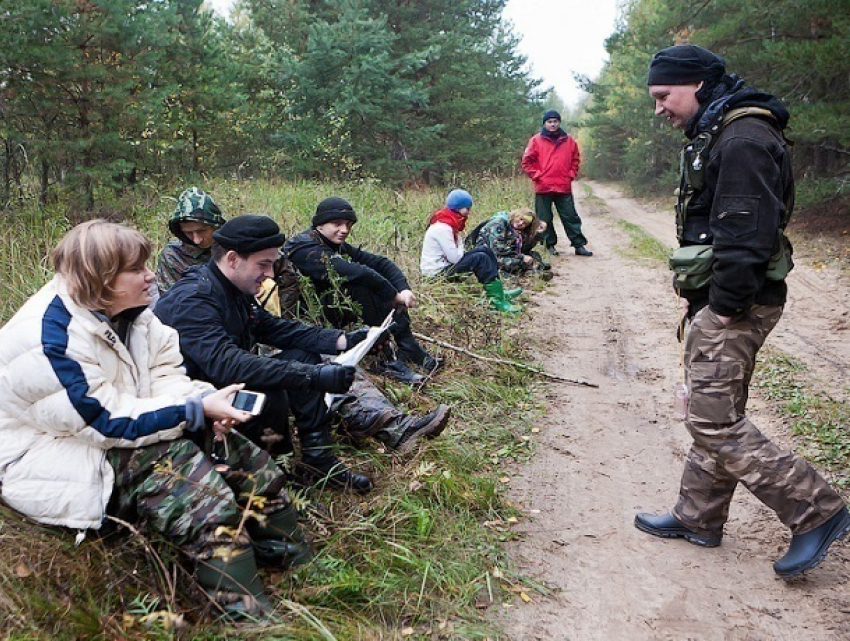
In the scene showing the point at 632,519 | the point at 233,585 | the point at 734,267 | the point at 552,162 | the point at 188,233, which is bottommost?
the point at 632,519


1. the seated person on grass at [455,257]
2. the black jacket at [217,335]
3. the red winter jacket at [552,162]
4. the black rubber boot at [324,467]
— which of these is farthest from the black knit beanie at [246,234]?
the red winter jacket at [552,162]

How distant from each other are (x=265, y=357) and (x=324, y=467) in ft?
2.21

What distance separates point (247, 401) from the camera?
2.39 meters

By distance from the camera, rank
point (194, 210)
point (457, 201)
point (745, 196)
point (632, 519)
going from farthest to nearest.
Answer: point (457, 201) < point (194, 210) < point (632, 519) < point (745, 196)

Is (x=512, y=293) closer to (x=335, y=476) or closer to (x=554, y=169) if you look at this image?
(x=554, y=169)

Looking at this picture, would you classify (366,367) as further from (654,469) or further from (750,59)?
(750,59)

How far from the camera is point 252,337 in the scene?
10.9ft

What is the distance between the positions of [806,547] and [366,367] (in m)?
2.90

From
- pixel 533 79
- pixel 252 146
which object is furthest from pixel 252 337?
pixel 533 79

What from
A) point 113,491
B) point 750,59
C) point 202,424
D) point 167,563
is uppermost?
point 750,59

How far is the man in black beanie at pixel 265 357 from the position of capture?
2.81 metres

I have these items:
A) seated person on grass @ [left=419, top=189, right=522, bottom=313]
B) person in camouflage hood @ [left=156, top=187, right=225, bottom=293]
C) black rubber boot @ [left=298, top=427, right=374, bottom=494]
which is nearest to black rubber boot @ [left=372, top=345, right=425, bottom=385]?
black rubber boot @ [left=298, top=427, right=374, bottom=494]

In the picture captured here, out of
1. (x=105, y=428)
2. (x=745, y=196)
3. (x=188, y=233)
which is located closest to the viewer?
(x=105, y=428)

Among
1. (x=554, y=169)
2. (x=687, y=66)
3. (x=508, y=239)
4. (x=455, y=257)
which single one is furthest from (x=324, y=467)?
(x=554, y=169)
